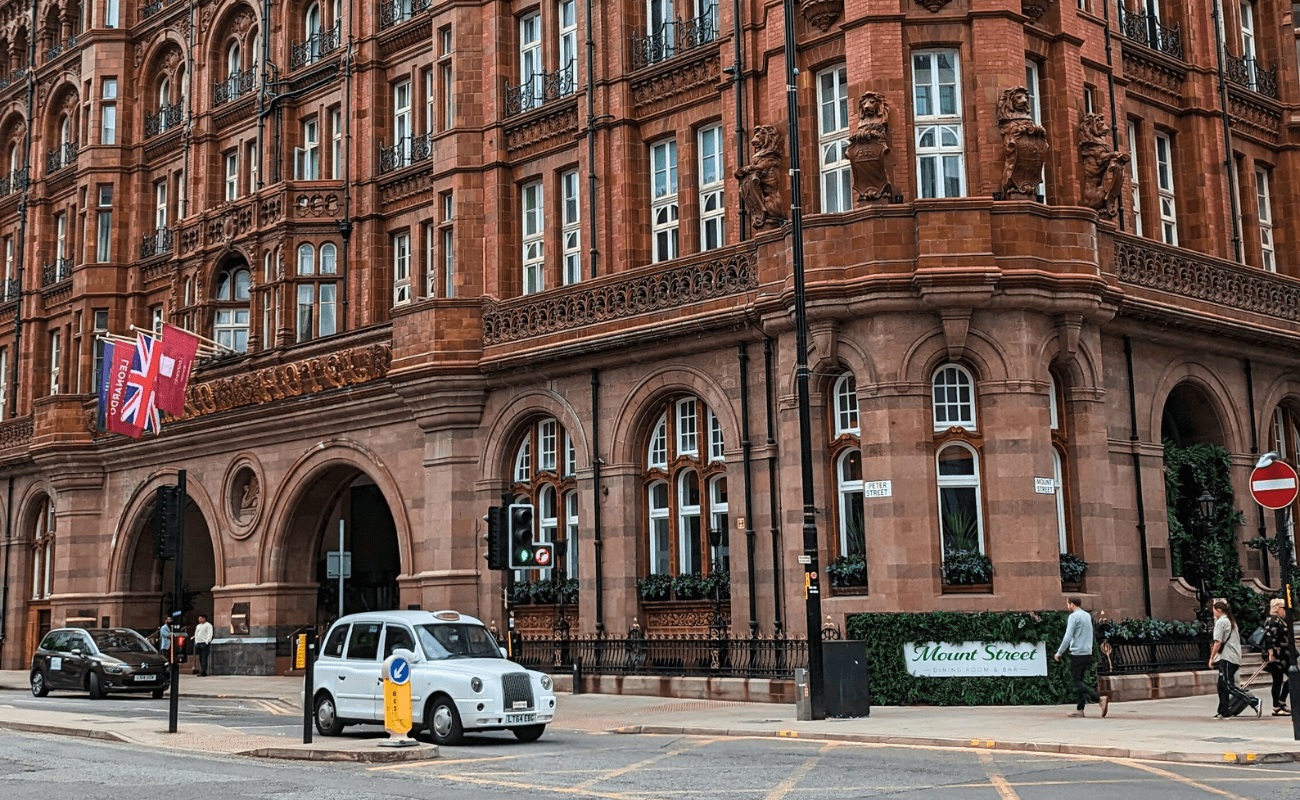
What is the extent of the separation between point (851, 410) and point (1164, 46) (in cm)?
1249

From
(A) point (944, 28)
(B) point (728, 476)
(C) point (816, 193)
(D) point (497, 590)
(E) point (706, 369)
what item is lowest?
(D) point (497, 590)

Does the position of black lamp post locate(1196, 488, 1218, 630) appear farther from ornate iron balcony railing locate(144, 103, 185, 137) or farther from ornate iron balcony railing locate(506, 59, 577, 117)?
ornate iron balcony railing locate(144, 103, 185, 137)

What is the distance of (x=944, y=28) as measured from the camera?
26062 mm

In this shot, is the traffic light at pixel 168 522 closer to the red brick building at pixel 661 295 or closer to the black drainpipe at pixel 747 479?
the red brick building at pixel 661 295

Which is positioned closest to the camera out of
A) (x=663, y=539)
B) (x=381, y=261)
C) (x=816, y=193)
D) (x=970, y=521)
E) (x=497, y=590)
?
(x=970, y=521)

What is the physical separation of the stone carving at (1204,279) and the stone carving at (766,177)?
6.23 meters

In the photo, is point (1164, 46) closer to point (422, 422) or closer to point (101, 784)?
point (422, 422)

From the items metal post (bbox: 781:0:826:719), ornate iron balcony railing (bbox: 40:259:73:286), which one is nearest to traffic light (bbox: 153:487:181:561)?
Result: metal post (bbox: 781:0:826:719)

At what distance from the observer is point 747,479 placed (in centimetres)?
2689

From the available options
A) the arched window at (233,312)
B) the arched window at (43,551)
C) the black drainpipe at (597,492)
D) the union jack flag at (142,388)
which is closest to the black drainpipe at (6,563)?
the arched window at (43,551)

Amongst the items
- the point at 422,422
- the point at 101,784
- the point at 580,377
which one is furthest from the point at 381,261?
the point at 101,784

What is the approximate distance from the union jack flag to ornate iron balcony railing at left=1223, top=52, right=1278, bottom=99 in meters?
26.3

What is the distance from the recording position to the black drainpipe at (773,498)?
26.1 metres

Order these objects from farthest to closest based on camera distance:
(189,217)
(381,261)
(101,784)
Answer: (189,217) → (381,261) → (101,784)
